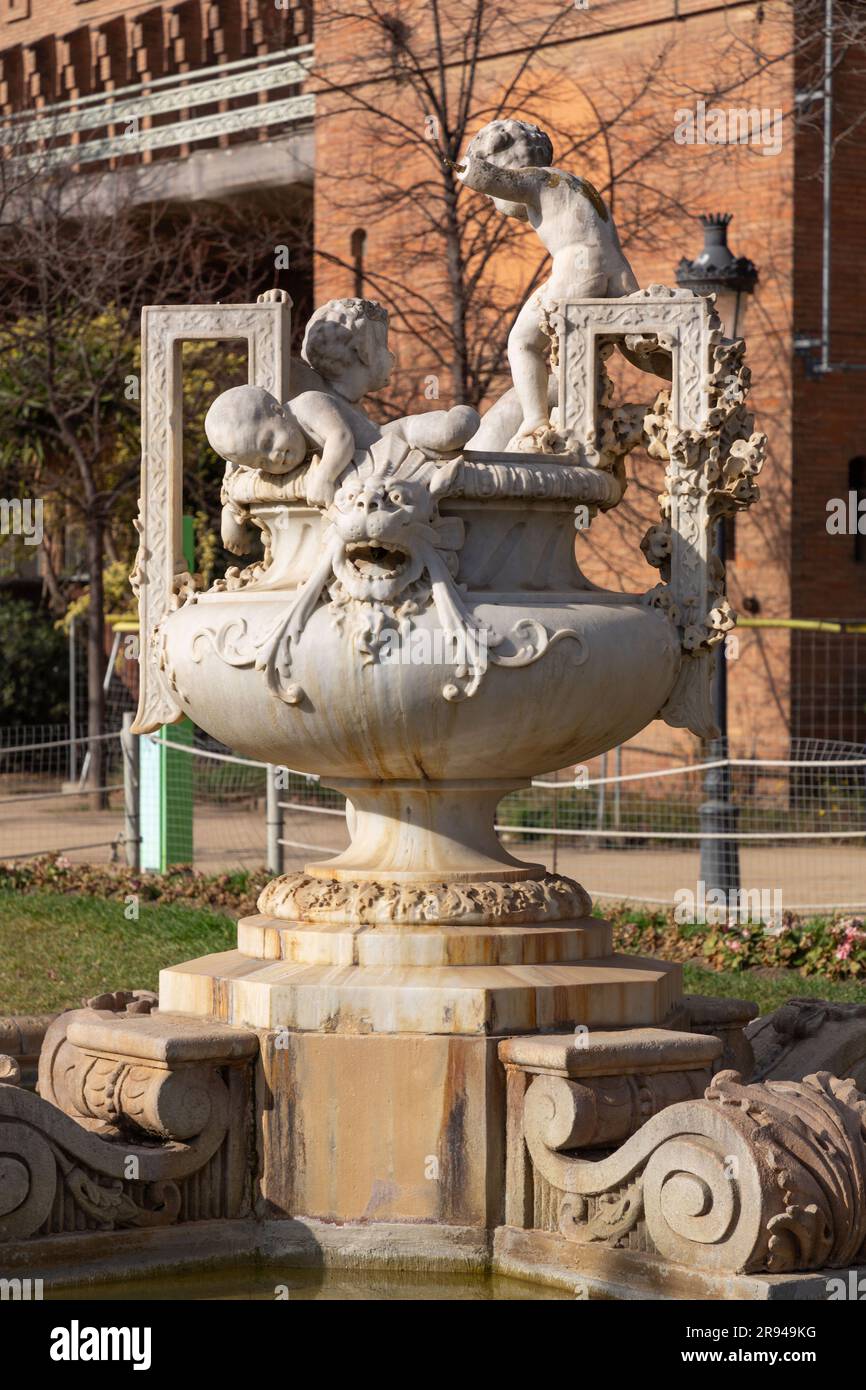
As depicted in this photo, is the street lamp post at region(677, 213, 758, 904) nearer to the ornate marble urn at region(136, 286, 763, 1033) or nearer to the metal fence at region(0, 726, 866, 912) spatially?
the metal fence at region(0, 726, 866, 912)

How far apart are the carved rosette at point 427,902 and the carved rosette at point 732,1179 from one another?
1.99 ft

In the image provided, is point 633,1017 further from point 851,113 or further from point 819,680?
point 851,113

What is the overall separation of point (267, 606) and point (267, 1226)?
164 centimetres

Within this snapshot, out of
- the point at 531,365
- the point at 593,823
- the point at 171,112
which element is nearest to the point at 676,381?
the point at 531,365

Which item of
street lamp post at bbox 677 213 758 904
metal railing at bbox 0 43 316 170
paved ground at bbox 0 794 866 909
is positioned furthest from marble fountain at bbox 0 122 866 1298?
metal railing at bbox 0 43 316 170

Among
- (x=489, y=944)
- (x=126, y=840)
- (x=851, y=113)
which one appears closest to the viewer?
(x=489, y=944)

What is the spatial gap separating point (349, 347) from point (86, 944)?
5.69 metres

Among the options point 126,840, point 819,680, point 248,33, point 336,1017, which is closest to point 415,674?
point 336,1017

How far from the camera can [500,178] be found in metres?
6.27

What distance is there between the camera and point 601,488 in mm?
5953

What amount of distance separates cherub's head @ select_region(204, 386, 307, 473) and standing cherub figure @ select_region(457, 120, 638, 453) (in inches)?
32.5

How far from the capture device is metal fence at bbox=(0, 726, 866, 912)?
532 inches

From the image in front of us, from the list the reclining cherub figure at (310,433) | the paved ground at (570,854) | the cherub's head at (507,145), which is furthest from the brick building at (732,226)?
the reclining cherub figure at (310,433)

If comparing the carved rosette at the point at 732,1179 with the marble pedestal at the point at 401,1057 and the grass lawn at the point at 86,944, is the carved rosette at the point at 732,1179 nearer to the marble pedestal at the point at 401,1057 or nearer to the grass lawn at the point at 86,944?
the marble pedestal at the point at 401,1057
